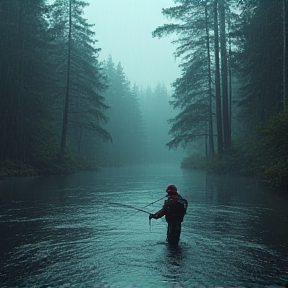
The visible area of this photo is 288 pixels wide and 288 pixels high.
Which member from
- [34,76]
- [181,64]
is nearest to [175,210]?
[34,76]

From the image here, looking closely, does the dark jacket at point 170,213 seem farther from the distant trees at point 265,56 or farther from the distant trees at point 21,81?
the distant trees at point 21,81

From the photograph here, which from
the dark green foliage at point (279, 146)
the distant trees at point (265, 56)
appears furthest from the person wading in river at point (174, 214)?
the distant trees at point (265, 56)

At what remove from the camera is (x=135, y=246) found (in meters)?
6.95

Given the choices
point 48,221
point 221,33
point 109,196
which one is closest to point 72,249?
point 48,221

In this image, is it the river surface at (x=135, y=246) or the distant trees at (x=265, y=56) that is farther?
the distant trees at (x=265, y=56)

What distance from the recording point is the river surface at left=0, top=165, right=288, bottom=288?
511 cm

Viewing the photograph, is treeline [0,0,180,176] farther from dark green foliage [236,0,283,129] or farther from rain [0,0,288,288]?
dark green foliage [236,0,283,129]

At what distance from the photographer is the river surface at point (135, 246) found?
511 cm

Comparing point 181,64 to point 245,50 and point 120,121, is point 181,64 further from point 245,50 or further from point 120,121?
point 120,121

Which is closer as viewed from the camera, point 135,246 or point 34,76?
point 135,246

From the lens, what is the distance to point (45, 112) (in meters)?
27.6

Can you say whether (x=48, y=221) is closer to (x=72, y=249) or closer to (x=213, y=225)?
(x=72, y=249)

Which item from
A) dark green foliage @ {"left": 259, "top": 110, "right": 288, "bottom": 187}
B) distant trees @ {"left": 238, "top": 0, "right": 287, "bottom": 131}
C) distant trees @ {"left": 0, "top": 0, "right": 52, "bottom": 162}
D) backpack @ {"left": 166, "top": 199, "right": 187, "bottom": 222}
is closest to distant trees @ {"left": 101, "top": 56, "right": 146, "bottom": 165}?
distant trees @ {"left": 0, "top": 0, "right": 52, "bottom": 162}

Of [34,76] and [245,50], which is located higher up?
[245,50]
